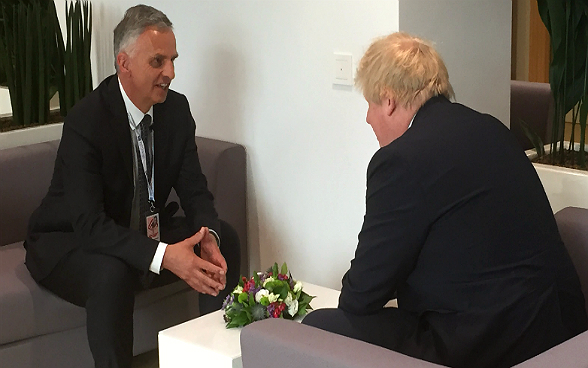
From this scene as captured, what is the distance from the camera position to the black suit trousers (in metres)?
2.63

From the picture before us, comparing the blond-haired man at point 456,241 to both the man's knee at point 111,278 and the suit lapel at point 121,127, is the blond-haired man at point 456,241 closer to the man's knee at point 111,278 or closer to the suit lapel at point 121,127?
the man's knee at point 111,278

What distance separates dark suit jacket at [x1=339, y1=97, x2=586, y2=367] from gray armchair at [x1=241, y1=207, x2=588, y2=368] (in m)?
0.26

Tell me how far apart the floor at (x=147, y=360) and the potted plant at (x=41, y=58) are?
1224 mm

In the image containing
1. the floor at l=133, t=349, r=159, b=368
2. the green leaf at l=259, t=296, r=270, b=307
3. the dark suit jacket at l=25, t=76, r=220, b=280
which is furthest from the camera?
the floor at l=133, t=349, r=159, b=368

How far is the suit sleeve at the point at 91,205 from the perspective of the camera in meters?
2.71

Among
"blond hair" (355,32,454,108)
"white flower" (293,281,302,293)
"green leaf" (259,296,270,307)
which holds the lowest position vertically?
"green leaf" (259,296,270,307)

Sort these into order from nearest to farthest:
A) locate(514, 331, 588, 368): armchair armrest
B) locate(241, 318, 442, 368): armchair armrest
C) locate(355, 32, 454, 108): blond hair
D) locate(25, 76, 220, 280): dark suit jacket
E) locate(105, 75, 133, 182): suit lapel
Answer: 1. locate(514, 331, 588, 368): armchair armrest
2. locate(241, 318, 442, 368): armchair armrest
3. locate(355, 32, 454, 108): blond hair
4. locate(25, 76, 220, 280): dark suit jacket
5. locate(105, 75, 133, 182): suit lapel

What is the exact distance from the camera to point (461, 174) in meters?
1.87

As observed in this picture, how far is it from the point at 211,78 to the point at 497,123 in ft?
6.15

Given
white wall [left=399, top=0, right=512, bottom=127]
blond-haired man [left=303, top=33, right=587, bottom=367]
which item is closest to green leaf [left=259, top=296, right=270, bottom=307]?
blond-haired man [left=303, top=33, right=587, bottom=367]

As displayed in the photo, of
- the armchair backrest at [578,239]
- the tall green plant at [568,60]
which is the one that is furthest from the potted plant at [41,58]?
the armchair backrest at [578,239]

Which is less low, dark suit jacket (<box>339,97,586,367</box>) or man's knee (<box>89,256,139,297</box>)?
dark suit jacket (<box>339,97,586,367</box>)

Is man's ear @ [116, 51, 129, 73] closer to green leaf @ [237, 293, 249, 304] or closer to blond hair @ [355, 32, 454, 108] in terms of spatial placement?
green leaf @ [237, 293, 249, 304]

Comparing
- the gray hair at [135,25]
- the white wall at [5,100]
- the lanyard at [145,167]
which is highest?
the gray hair at [135,25]
